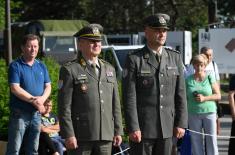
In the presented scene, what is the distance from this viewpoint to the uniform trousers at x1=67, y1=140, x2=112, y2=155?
682 centimetres

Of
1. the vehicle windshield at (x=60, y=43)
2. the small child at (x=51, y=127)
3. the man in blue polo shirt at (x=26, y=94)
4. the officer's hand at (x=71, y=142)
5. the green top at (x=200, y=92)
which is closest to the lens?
the officer's hand at (x=71, y=142)

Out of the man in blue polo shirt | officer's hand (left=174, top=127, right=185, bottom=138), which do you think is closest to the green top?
the man in blue polo shirt

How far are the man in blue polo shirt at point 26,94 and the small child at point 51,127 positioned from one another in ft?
2.87

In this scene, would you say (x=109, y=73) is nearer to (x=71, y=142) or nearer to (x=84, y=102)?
(x=84, y=102)

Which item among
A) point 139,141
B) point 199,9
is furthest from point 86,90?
point 199,9

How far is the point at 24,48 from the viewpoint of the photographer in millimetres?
8867

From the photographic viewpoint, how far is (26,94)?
869 cm

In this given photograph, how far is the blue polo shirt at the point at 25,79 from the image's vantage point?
882 cm

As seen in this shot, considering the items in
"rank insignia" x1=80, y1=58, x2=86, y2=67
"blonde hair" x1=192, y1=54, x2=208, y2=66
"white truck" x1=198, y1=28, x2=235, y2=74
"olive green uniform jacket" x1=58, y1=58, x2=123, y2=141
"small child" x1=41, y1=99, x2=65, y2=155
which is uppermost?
"white truck" x1=198, y1=28, x2=235, y2=74

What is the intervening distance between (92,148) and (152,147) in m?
0.62

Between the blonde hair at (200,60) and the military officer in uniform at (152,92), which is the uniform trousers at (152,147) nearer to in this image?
the military officer in uniform at (152,92)

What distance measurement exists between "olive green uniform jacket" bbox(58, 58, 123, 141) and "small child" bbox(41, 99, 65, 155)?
297cm

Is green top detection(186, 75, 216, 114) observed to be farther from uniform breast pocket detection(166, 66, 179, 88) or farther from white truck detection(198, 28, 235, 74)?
white truck detection(198, 28, 235, 74)

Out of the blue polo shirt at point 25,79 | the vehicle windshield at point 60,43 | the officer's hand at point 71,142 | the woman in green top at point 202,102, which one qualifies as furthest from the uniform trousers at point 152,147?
the vehicle windshield at point 60,43
